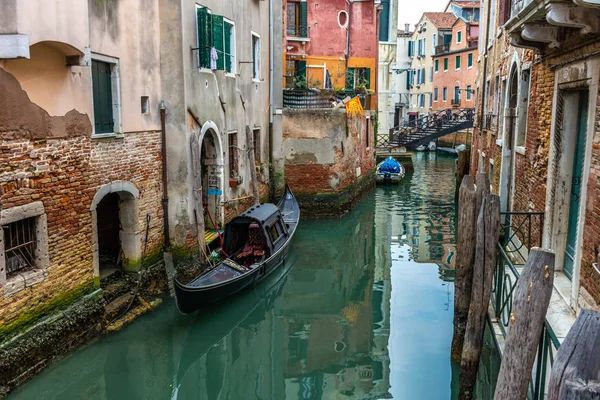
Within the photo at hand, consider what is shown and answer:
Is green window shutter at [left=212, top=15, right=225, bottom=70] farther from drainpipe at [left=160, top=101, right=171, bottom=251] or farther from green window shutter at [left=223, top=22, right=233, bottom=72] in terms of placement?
drainpipe at [left=160, top=101, right=171, bottom=251]

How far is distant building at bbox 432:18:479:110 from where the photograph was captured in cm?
3422

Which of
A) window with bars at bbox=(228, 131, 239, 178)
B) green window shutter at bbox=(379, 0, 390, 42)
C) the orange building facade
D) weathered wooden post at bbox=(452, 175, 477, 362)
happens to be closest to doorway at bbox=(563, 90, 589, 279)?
weathered wooden post at bbox=(452, 175, 477, 362)

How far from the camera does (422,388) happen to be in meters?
6.67

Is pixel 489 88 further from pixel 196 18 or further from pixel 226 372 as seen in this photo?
pixel 226 372

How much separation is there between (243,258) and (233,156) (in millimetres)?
3110

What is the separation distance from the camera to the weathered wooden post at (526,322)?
3217 millimetres

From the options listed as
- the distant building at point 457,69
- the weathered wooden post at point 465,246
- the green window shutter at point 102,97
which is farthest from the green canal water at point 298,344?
the distant building at point 457,69

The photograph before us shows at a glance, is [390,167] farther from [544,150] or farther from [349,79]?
[544,150]

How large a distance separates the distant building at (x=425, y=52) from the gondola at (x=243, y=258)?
100 ft

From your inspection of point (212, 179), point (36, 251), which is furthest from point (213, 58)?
point (36, 251)

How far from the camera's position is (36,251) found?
21.7ft

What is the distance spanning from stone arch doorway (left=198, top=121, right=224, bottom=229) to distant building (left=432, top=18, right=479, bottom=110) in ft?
79.4

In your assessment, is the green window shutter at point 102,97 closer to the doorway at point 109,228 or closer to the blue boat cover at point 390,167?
the doorway at point 109,228

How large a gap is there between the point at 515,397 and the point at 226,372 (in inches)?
177
